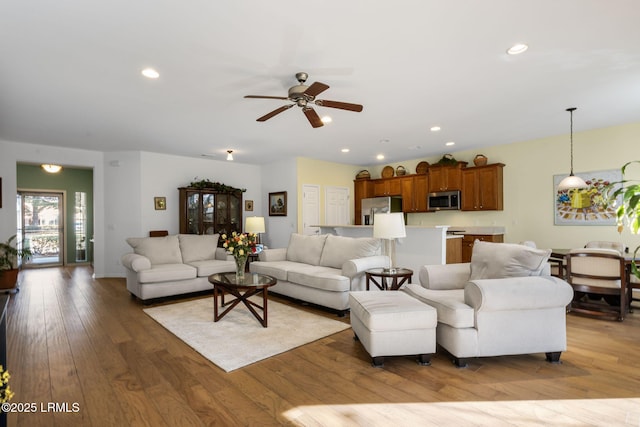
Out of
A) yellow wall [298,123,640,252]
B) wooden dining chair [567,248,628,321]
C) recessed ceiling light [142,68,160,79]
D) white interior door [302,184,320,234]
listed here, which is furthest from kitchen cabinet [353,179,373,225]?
recessed ceiling light [142,68,160,79]

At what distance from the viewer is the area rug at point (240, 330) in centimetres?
293

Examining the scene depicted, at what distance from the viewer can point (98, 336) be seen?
337cm

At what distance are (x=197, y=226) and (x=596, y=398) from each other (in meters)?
6.65

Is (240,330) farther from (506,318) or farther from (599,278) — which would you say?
(599,278)

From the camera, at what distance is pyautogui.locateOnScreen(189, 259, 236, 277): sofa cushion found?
507cm

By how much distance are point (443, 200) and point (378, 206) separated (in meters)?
1.65

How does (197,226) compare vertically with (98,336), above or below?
above

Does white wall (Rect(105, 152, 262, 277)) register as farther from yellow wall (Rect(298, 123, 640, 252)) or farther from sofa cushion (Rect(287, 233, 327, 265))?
yellow wall (Rect(298, 123, 640, 252))

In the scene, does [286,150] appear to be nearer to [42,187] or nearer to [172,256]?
[172,256]

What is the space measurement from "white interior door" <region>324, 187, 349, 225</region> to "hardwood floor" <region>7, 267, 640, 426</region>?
485 cm

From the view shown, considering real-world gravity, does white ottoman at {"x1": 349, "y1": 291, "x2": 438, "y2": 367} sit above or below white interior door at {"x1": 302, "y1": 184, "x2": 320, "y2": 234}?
below

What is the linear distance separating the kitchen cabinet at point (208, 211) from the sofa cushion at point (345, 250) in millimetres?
3271

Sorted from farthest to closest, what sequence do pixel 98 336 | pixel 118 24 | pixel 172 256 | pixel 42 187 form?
pixel 42 187 < pixel 172 256 < pixel 98 336 < pixel 118 24

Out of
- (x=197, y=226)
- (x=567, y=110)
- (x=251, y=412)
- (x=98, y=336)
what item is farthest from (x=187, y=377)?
(x=567, y=110)
